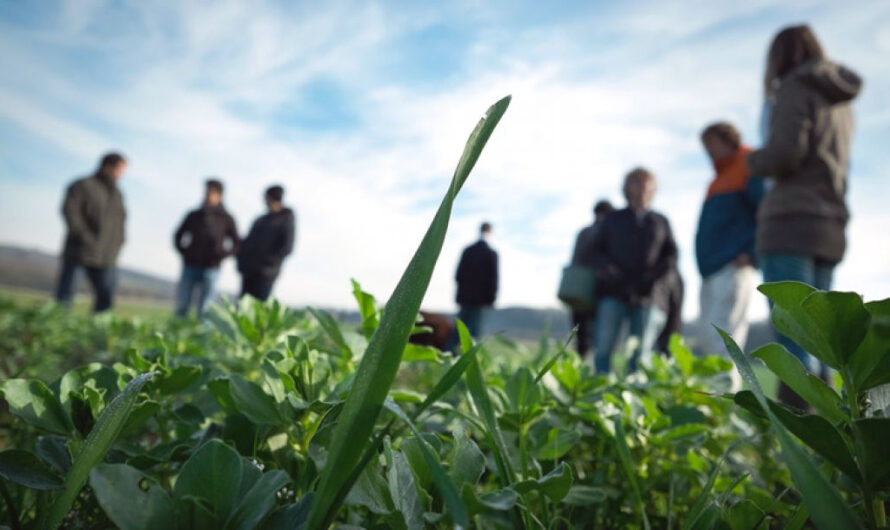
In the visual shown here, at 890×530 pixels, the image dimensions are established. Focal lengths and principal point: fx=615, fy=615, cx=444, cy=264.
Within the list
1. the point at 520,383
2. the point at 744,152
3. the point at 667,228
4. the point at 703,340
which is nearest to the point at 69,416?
the point at 520,383

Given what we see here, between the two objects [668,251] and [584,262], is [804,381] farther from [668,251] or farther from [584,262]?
[584,262]

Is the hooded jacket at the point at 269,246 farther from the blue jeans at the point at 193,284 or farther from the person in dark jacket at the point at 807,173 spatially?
the person in dark jacket at the point at 807,173

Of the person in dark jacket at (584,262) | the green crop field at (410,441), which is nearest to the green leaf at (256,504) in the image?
the green crop field at (410,441)

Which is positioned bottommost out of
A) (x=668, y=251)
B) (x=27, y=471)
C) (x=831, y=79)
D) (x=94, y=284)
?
(x=94, y=284)

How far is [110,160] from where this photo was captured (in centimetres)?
666

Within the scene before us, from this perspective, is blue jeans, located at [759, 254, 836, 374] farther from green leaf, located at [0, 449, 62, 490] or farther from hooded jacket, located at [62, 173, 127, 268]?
hooded jacket, located at [62, 173, 127, 268]

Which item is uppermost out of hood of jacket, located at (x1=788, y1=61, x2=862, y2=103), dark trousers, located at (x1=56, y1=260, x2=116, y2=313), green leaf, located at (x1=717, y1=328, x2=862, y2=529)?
hood of jacket, located at (x1=788, y1=61, x2=862, y2=103)

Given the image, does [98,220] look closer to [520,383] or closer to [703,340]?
[703,340]

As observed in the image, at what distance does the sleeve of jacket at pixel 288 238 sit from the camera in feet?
21.5

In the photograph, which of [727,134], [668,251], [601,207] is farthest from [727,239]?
[601,207]

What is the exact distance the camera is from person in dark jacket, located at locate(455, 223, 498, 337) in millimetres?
6926

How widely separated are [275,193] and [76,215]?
201cm

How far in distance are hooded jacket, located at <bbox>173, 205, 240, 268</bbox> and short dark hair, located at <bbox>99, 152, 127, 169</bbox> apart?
0.91 meters

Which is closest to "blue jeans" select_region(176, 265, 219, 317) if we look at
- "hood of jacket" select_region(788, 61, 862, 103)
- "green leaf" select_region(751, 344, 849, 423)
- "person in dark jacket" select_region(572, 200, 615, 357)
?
"person in dark jacket" select_region(572, 200, 615, 357)
